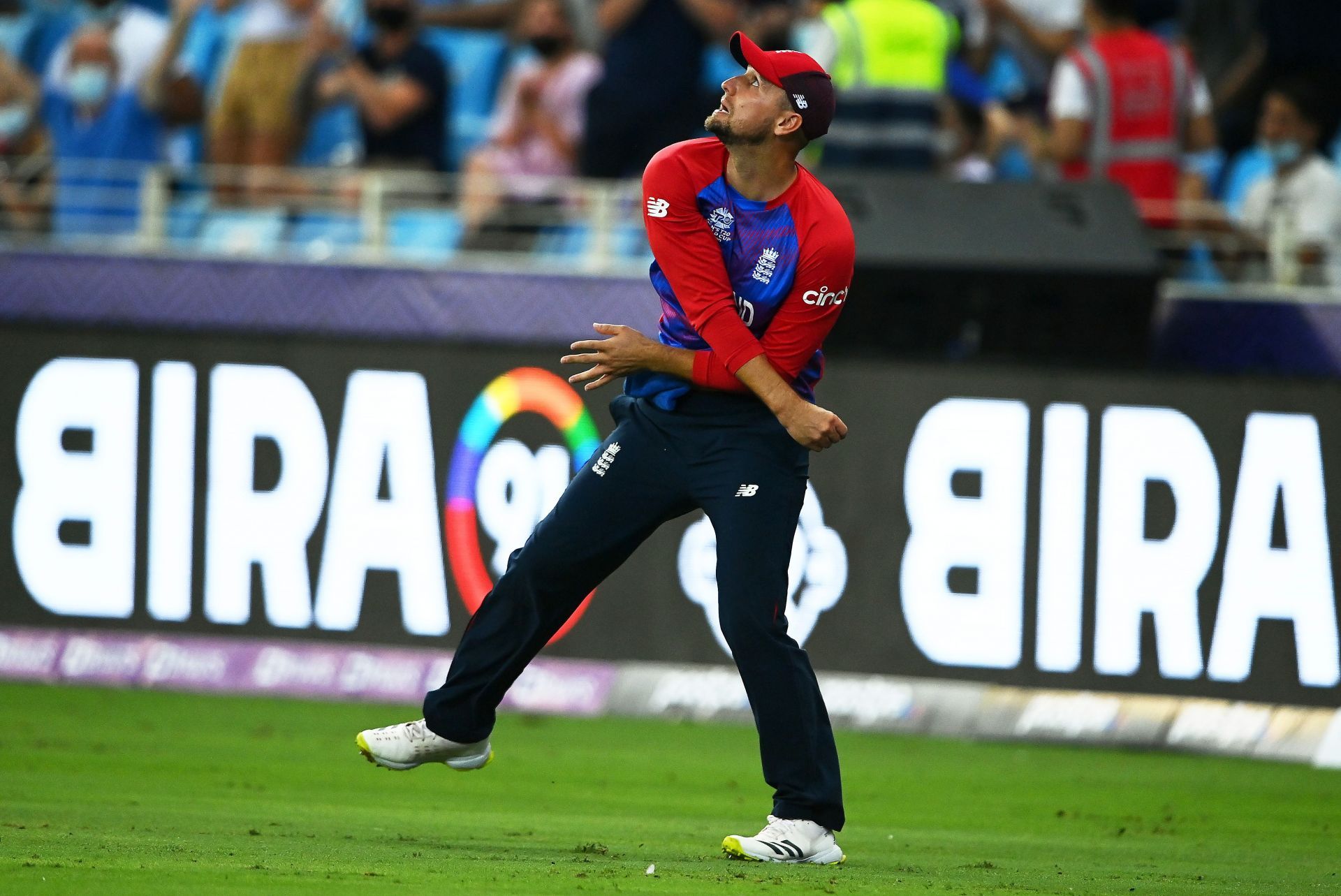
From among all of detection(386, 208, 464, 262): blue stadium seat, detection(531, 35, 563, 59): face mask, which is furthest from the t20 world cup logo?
detection(531, 35, 563, 59): face mask

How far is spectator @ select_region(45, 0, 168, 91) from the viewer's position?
41.2 feet

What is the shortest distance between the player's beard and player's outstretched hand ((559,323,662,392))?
60 centimetres

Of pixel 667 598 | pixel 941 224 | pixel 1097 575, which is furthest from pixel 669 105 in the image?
pixel 1097 575

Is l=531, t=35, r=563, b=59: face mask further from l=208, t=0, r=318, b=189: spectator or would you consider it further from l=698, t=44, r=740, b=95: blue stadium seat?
l=208, t=0, r=318, b=189: spectator

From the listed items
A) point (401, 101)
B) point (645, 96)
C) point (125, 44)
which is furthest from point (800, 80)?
point (125, 44)

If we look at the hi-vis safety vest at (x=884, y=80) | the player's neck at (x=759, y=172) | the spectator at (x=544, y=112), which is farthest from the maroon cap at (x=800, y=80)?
the spectator at (x=544, y=112)

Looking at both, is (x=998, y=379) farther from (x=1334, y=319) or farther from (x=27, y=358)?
(x=27, y=358)

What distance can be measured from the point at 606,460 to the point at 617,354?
40 centimetres

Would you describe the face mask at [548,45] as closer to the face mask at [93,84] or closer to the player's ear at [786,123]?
the face mask at [93,84]

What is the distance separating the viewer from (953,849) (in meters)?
6.38

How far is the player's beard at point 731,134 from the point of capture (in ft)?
→ 17.9

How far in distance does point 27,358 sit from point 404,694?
2.64 metres

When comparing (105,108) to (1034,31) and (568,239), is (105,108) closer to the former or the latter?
(568,239)

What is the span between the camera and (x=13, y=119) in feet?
42.2
